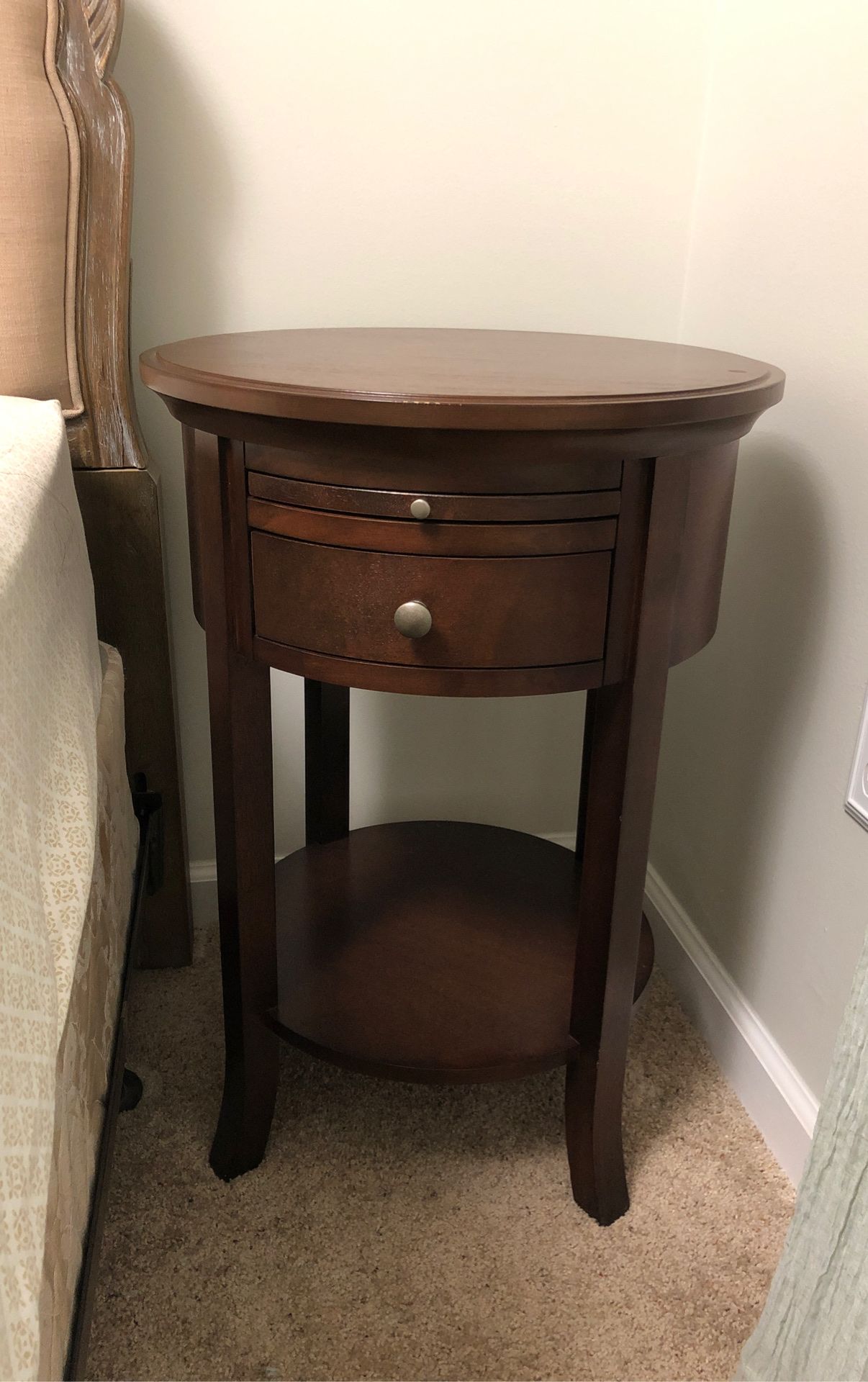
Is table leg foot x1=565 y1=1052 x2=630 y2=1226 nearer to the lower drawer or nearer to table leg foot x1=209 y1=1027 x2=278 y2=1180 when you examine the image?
table leg foot x1=209 y1=1027 x2=278 y2=1180

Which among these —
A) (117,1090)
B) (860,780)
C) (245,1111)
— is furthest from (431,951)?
(860,780)

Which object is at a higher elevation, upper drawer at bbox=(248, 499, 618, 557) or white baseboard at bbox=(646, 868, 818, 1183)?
upper drawer at bbox=(248, 499, 618, 557)

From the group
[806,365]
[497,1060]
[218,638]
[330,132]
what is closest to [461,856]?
[497,1060]

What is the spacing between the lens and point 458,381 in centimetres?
75

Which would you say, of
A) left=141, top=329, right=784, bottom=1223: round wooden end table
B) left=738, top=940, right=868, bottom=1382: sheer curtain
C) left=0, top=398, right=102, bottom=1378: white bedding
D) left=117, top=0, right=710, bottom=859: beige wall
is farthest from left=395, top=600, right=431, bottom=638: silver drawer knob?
left=117, top=0, right=710, bottom=859: beige wall

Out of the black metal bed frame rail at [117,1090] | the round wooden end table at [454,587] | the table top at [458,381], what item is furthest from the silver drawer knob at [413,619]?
the black metal bed frame rail at [117,1090]

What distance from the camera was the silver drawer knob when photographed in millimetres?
751

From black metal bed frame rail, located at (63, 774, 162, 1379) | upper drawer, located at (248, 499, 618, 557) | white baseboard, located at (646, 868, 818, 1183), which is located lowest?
white baseboard, located at (646, 868, 818, 1183)

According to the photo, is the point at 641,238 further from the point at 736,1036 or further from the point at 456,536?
the point at 736,1036

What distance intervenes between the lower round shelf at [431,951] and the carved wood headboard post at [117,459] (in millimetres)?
198

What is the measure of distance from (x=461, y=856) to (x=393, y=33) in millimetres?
948

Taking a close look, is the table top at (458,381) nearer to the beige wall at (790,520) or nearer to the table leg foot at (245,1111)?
the beige wall at (790,520)

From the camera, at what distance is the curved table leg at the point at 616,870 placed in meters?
0.80

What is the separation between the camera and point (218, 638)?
87 cm
